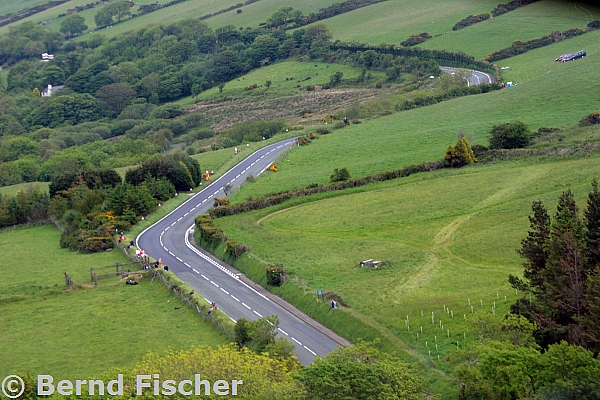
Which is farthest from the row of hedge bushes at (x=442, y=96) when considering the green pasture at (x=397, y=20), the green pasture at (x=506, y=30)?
the green pasture at (x=397, y=20)

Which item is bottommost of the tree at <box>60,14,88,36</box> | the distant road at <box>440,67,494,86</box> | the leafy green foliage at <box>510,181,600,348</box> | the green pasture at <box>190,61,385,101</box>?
the green pasture at <box>190,61,385,101</box>

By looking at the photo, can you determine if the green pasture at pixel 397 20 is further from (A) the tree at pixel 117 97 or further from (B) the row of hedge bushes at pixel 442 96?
(A) the tree at pixel 117 97

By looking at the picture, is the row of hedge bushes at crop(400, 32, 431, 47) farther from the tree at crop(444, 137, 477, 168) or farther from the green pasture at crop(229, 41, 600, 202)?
the tree at crop(444, 137, 477, 168)

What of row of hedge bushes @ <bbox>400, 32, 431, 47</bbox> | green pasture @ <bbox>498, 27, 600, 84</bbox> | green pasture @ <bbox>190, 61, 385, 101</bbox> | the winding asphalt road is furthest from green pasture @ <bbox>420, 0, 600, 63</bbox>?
the winding asphalt road

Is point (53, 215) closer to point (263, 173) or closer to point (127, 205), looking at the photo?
point (127, 205)

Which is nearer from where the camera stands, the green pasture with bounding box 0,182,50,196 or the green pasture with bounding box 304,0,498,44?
the green pasture with bounding box 0,182,50,196

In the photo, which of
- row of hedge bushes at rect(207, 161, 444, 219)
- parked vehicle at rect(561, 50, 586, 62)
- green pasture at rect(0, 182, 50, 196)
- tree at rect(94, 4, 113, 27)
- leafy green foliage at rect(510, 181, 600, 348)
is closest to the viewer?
leafy green foliage at rect(510, 181, 600, 348)

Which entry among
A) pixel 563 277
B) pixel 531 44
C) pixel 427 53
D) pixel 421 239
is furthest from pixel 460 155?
pixel 427 53

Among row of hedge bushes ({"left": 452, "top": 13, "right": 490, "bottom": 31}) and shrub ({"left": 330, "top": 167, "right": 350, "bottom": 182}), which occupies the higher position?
row of hedge bushes ({"left": 452, "top": 13, "right": 490, "bottom": 31})
